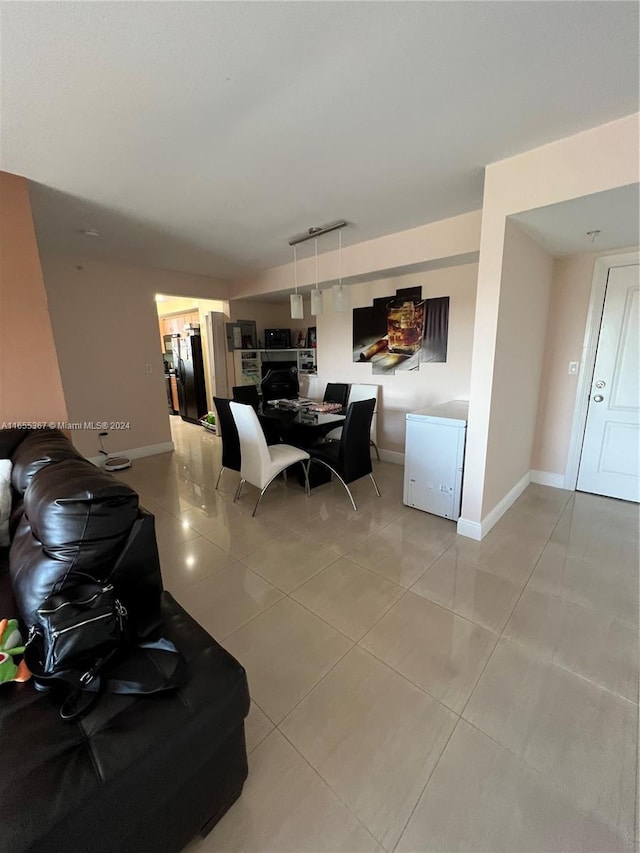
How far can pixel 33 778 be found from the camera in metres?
0.74

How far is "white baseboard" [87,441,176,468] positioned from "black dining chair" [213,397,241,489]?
1920 mm

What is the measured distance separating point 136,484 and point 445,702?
344cm

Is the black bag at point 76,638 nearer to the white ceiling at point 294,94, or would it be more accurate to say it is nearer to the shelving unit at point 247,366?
the white ceiling at point 294,94

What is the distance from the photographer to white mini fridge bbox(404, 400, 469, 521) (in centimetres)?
267

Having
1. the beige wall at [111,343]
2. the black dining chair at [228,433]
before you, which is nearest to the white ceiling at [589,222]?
the black dining chair at [228,433]

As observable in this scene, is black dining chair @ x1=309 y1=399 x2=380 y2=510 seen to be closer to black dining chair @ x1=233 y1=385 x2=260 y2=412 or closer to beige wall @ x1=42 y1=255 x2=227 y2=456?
black dining chair @ x1=233 y1=385 x2=260 y2=412

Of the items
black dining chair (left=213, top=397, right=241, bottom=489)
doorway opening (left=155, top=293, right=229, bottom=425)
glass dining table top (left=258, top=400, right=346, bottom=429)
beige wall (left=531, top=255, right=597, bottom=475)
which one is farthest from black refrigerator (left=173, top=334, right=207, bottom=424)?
beige wall (left=531, top=255, right=597, bottom=475)

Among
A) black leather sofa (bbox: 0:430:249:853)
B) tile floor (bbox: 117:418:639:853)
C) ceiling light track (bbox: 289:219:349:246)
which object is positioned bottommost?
tile floor (bbox: 117:418:639:853)

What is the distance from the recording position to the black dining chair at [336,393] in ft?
14.1

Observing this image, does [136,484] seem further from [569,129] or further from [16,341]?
[569,129]

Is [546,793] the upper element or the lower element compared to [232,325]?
lower

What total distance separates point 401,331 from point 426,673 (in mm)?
3271

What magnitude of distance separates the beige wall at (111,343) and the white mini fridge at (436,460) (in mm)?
3528

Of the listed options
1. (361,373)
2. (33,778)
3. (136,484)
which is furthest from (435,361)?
(33,778)
